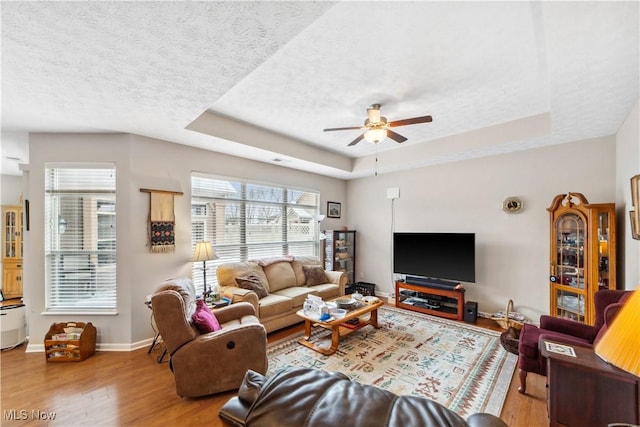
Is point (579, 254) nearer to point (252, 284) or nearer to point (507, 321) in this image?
point (507, 321)

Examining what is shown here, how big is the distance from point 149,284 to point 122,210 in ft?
3.16

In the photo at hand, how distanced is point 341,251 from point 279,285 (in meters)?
1.91

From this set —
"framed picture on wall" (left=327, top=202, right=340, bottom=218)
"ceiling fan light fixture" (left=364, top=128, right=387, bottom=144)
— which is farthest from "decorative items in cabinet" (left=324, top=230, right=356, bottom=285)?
"ceiling fan light fixture" (left=364, top=128, right=387, bottom=144)

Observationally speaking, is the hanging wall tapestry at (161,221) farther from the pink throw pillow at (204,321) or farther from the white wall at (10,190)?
the white wall at (10,190)

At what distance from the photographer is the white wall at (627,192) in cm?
236

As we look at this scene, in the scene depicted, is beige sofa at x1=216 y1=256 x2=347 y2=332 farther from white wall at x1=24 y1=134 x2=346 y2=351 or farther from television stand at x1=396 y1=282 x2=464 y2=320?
television stand at x1=396 y1=282 x2=464 y2=320

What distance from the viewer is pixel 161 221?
3.39 metres

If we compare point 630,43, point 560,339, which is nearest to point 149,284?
point 560,339

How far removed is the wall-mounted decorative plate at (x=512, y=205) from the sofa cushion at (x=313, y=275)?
3063mm

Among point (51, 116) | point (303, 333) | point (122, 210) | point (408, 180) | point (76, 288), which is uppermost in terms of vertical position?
point (51, 116)

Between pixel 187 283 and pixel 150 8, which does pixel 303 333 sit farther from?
pixel 150 8

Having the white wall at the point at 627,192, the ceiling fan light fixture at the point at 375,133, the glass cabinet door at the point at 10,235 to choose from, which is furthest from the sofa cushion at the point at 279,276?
the glass cabinet door at the point at 10,235

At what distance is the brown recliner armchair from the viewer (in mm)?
2191

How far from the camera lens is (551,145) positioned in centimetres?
370
